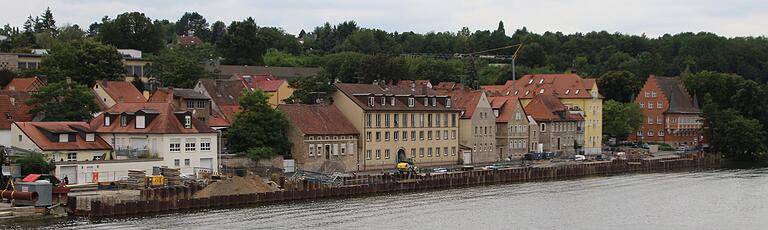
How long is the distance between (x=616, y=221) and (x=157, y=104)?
3205cm

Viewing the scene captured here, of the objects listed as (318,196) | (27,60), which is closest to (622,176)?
(318,196)

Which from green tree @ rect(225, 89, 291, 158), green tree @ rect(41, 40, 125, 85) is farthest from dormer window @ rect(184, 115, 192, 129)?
green tree @ rect(41, 40, 125, 85)

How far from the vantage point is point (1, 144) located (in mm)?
72375

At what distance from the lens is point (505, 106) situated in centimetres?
10281

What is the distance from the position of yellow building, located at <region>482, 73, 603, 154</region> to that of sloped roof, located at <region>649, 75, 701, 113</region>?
19053mm

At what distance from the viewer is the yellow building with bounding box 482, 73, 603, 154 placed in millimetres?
115188

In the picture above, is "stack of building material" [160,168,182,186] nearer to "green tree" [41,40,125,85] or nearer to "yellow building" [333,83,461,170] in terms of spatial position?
"yellow building" [333,83,461,170]

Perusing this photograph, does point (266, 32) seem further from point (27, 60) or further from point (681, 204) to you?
point (681, 204)

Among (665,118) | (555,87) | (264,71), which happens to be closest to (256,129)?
(555,87)

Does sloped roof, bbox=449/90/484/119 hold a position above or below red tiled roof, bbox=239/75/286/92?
below

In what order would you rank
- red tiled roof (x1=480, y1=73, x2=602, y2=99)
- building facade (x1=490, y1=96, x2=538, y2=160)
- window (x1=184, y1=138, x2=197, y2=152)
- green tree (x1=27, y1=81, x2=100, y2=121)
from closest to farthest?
1. window (x1=184, y1=138, x2=197, y2=152)
2. green tree (x1=27, y1=81, x2=100, y2=121)
3. building facade (x1=490, y1=96, x2=538, y2=160)
4. red tiled roof (x1=480, y1=73, x2=602, y2=99)

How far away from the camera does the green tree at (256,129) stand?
78.2 meters

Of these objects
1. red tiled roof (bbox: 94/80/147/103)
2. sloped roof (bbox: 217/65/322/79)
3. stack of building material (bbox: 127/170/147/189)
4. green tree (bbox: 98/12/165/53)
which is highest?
green tree (bbox: 98/12/165/53)

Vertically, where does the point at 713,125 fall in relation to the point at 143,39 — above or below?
below
